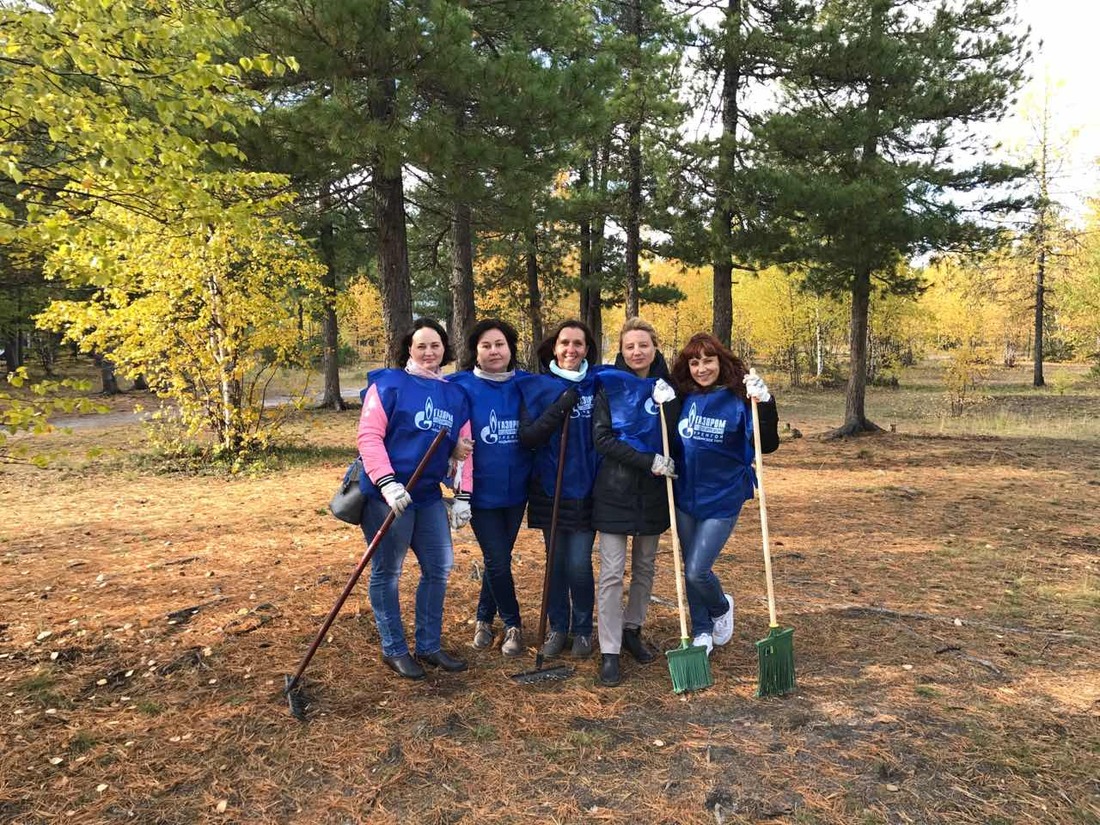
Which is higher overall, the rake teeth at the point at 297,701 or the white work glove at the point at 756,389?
the white work glove at the point at 756,389

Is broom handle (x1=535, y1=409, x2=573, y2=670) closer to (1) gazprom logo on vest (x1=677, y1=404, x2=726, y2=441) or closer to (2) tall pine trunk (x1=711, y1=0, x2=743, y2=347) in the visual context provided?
(1) gazprom logo on vest (x1=677, y1=404, x2=726, y2=441)

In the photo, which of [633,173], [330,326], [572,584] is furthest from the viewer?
[330,326]

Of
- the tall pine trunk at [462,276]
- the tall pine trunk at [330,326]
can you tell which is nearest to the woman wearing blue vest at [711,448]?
the tall pine trunk at [462,276]

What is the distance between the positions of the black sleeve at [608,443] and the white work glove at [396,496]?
1.07m

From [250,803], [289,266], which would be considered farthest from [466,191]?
[250,803]

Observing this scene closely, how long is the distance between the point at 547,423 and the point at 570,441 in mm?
232

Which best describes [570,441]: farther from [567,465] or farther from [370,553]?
[370,553]

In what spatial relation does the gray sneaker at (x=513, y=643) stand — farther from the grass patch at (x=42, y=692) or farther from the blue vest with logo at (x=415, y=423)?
the grass patch at (x=42, y=692)

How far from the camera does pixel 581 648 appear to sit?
380cm

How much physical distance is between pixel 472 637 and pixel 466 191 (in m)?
5.11

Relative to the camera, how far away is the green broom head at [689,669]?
11.1ft

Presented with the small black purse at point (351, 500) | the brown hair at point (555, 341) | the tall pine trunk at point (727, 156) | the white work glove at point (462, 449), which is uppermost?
the tall pine trunk at point (727, 156)

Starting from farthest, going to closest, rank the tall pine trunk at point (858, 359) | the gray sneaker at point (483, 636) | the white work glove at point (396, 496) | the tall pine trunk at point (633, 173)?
the tall pine trunk at point (858, 359), the tall pine trunk at point (633, 173), the gray sneaker at point (483, 636), the white work glove at point (396, 496)

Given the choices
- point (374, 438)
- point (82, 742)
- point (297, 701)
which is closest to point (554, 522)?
point (374, 438)
